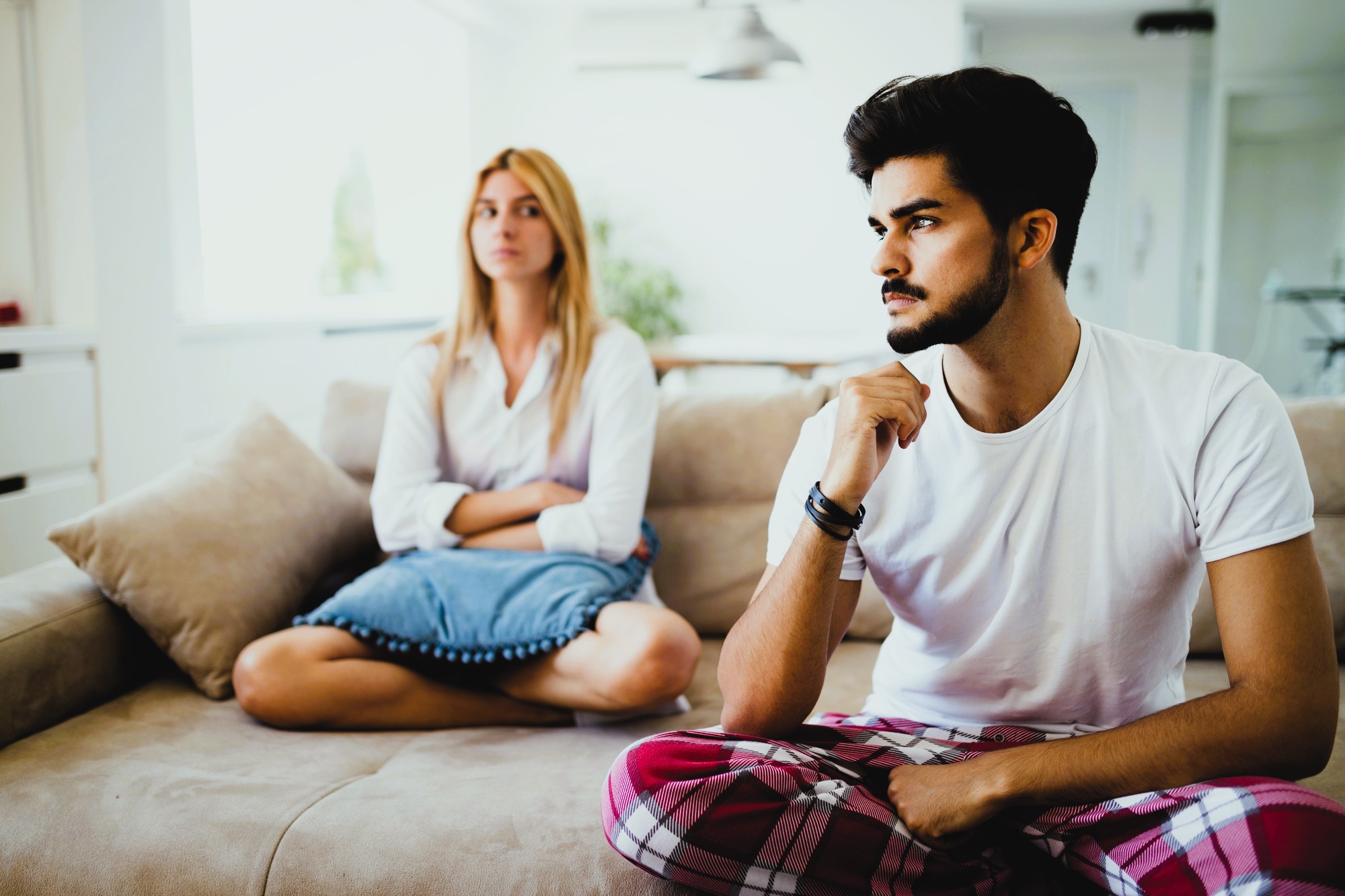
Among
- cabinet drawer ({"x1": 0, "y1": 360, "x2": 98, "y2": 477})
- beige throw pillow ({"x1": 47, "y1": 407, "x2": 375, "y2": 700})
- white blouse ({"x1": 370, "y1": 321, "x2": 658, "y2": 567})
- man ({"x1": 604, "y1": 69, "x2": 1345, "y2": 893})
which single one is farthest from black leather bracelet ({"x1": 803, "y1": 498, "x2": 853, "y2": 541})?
cabinet drawer ({"x1": 0, "y1": 360, "x2": 98, "y2": 477})

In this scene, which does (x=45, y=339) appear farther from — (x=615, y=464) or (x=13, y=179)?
(x=615, y=464)

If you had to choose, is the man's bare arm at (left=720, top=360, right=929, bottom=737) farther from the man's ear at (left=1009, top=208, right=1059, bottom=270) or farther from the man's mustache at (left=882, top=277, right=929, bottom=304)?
the man's ear at (left=1009, top=208, right=1059, bottom=270)

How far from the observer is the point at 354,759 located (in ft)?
4.88

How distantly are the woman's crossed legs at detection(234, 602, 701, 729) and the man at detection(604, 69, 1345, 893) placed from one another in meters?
0.30

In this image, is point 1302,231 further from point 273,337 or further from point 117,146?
point 117,146

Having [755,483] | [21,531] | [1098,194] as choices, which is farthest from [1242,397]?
[1098,194]

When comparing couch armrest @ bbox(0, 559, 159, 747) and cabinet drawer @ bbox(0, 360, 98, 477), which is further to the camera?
cabinet drawer @ bbox(0, 360, 98, 477)

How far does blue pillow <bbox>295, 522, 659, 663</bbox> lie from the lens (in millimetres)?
1626

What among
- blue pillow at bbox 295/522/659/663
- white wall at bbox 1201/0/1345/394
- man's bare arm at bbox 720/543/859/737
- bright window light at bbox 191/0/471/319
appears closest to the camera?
man's bare arm at bbox 720/543/859/737

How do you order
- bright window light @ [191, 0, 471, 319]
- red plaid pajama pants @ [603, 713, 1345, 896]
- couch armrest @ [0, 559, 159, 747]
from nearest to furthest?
1. red plaid pajama pants @ [603, 713, 1345, 896]
2. couch armrest @ [0, 559, 159, 747]
3. bright window light @ [191, 0, 471, 319]

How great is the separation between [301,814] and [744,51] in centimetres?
317

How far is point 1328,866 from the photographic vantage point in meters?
0.87

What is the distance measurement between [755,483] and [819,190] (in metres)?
4.42

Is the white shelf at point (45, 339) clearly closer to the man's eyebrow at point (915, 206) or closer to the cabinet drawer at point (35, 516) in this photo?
the cabinet drawer at point (35, 516)
